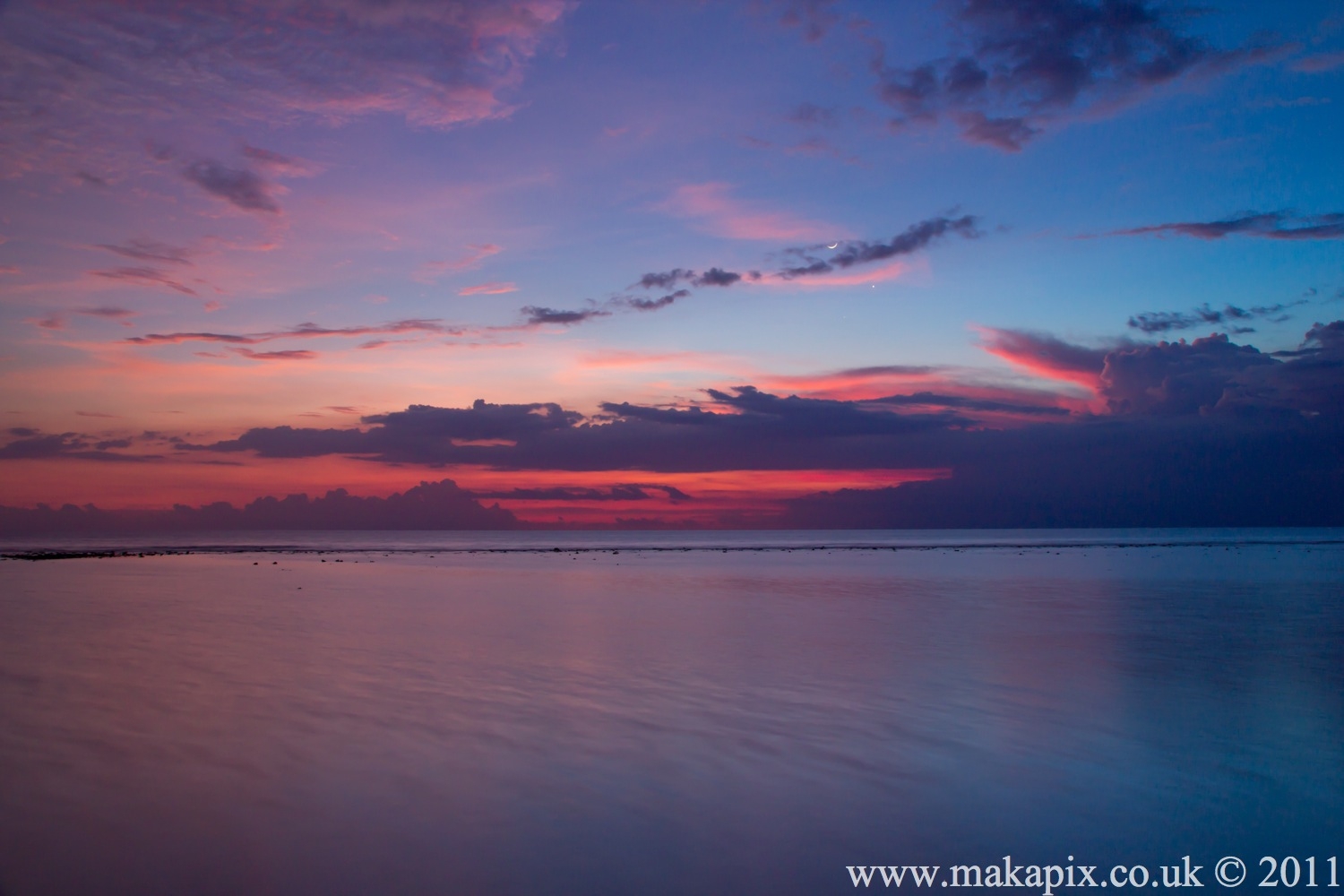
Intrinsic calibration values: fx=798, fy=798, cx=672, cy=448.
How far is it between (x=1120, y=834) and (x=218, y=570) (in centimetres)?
5506

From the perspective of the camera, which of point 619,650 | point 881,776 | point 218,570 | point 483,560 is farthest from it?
point 483,560

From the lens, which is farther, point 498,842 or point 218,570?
point 218,570

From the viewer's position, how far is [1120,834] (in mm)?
8734

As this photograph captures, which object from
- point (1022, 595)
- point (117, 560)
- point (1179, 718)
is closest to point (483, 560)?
point (117, 560)

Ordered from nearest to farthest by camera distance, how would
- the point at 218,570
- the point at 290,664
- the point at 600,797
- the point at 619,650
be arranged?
the point at 600,797 → the point at 290,664 → the point at 619,650 → the point at 218,570

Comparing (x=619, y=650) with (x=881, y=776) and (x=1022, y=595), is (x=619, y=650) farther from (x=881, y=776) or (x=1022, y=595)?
(x=1022, y=595)

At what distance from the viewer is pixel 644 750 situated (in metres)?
11.5

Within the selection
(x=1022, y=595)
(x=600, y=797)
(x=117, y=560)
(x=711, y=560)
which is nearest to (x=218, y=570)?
(x=117, y=560)

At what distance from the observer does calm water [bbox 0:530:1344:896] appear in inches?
320

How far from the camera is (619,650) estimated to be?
20312mm

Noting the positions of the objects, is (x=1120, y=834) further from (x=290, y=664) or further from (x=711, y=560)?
(x=711, y=560)

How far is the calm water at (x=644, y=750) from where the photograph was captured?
8.12 m

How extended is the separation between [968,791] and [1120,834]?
5.52 ft

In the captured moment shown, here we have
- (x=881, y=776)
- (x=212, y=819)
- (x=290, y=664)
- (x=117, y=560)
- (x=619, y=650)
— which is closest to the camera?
(x=212, y=819)
